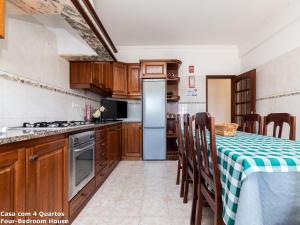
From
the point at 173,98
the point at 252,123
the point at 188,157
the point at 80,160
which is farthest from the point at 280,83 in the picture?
the point at 80,160

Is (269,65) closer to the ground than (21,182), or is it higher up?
higher up

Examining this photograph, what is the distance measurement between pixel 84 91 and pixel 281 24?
11.8ft

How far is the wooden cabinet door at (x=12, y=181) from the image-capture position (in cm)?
98

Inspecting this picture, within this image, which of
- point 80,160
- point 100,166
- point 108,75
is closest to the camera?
point 80,160

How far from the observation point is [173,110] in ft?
16.6

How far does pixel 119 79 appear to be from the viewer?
4660mm

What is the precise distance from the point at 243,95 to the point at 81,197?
162 inches

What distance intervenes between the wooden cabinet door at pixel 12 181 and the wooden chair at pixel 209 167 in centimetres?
106

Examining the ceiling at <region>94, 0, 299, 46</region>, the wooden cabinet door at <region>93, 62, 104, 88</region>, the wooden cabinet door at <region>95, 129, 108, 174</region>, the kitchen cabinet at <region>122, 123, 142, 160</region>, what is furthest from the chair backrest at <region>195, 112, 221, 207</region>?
the kitchen cabinet at <region>122, 123, 142, 160</region>

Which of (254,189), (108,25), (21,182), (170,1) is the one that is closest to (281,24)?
(170,1)

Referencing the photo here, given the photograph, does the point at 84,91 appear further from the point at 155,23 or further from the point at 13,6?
the point at 13,6

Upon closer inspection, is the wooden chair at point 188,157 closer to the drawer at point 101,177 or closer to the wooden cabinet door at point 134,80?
the drawer at point 101,177

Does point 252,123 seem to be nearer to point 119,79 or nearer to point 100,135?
point 100,135

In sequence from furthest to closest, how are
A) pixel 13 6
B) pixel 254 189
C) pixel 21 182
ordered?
pixel 13 6 < pixel 21 182 < pixel 254 189
